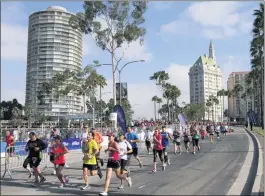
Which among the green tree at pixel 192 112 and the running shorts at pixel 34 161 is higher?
the green tree at pixel 192 112

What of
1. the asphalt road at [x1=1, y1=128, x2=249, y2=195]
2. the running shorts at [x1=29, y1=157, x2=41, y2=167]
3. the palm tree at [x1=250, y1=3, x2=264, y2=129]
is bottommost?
the asphalt road at [x1=1, y1=128, x2=249, y2=195]

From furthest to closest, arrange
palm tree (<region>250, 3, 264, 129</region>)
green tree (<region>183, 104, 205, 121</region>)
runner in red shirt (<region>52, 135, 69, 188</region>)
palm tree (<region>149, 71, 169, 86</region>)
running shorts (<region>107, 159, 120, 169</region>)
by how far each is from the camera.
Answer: green tree (<region>183, 104, 205, 121</region>)
palm tree (<region>149, 71, 169, 86</region>)
palm tree (<region>250, 3, 264, 129</region>)
runner in red shirt (<region>52, 135, 69, 188</region>)
running shorts (<region>107, 159, 120, 169</region>)

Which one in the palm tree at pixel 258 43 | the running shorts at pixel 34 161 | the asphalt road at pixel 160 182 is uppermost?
the palm tree at pixel 258 43

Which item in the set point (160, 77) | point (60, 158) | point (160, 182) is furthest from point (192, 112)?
point (60, 158)

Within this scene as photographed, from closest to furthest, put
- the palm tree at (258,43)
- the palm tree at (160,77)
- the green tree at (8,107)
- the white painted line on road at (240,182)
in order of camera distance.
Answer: the white painted line on road at (240,182) < the palm tree at (258,43) < the palm tree at (160,77) < the green tree at (8,107)

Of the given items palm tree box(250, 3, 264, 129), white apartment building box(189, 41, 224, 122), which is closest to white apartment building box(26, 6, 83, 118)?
white apartment building box(189, 41, 224, 122)

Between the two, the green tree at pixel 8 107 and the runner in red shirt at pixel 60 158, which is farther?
the green tree at pixel 8 107

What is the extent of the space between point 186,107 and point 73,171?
110225 millimetres

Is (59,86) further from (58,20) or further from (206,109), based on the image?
(206,109)

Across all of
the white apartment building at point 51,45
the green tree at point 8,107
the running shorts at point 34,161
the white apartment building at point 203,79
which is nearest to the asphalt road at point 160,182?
the running shorts at point 34,161

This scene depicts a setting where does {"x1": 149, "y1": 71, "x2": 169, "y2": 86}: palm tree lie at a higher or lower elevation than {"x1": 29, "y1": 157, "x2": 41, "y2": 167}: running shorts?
higher

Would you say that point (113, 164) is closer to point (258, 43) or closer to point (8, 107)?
point (258, 43)

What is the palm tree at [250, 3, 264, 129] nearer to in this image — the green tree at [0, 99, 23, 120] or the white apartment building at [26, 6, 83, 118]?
the white apartment building at [26, 6, 83, 118]

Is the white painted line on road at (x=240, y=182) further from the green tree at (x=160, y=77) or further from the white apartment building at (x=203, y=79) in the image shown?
the white apartment building at (x=203, y=79)
